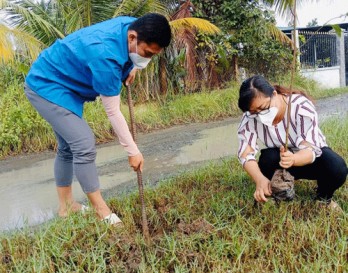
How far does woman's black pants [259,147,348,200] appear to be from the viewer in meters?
2.52

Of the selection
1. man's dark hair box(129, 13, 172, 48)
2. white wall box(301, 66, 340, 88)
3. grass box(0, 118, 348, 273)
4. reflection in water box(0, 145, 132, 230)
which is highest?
man's dark hair box(129, 13, 172, 48)

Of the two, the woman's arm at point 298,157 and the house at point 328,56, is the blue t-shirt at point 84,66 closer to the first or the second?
the woman's arm at point 298,157

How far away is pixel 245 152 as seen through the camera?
2.62 m

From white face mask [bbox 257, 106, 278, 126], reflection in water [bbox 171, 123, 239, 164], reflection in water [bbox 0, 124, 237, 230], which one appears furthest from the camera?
reflection in water [bbox 171, 123, 239, 164]

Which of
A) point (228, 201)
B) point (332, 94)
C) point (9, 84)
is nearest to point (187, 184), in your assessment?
point (228, 201)

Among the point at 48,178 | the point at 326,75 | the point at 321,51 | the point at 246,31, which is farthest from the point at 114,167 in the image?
the point at 321,51

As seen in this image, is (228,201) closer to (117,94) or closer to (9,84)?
(117,94)

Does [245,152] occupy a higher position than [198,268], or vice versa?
[245,152]

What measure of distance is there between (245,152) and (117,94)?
93 centimetres

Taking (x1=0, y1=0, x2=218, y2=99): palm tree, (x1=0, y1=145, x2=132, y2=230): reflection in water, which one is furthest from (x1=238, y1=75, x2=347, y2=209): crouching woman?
(x1=0, y1=0, x2=218, y2=99): palm tree

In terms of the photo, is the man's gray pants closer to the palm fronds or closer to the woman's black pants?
the woman's black pants

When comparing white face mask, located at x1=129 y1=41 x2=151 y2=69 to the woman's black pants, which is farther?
the woman's black pants

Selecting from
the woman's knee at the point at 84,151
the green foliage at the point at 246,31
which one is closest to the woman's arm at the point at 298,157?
the woman's knee at the point at 84,151

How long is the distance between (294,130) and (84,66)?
4.50 ft
